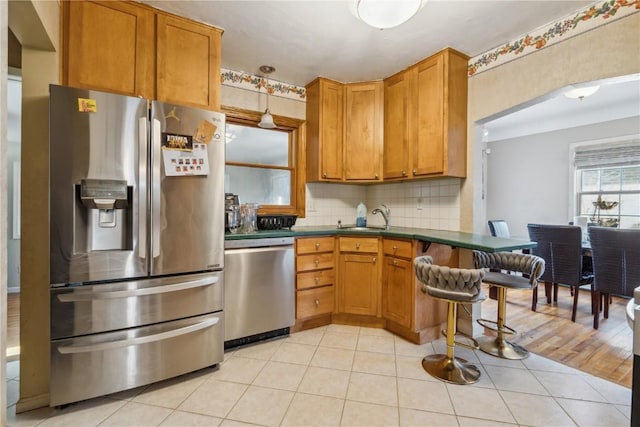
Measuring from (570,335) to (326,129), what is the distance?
2962 mm

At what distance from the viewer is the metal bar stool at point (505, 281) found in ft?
6.81

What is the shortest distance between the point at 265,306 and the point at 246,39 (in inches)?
85.1

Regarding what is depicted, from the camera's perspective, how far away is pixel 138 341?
1708mm

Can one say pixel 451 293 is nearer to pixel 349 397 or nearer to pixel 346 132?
pixel 349 397

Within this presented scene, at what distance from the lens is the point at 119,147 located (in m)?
1.65

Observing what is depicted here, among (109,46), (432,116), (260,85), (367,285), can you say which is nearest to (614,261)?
(432,116)

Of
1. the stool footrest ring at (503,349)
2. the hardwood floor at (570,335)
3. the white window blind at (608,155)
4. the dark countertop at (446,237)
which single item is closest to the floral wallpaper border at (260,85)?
the dark countertop at (446,237)

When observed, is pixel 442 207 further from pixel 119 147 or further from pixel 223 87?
pixel 119 147

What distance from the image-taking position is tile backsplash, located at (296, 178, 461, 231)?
9.15ft

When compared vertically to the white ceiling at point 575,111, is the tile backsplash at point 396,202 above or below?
below

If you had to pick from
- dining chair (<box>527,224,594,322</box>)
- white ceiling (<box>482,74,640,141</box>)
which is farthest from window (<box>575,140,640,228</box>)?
dining chair (<box>527,224,594,322</box>)

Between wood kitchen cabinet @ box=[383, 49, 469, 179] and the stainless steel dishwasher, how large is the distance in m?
1.40

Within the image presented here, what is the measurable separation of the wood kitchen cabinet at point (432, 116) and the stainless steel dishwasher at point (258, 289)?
1.40m

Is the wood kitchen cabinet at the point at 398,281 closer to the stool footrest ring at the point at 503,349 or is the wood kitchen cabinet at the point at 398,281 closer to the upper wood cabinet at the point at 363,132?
the stool footrest ring at the point at 503,349
